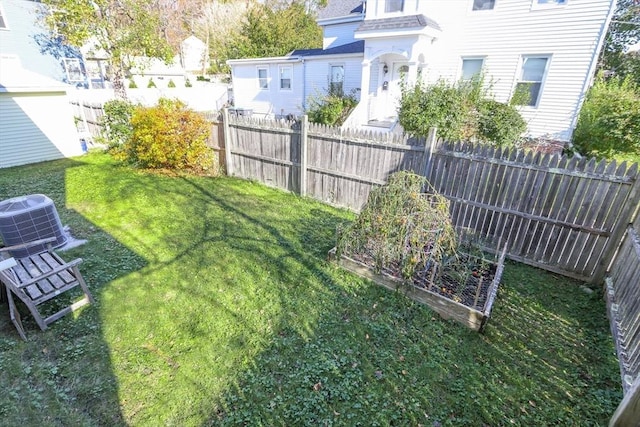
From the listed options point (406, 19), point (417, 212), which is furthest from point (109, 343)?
point (406, 19)

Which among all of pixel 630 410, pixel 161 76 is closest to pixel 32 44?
pixel 161 76

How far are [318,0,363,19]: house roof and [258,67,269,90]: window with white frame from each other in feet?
14.9

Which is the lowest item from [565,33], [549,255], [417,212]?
[549,255]

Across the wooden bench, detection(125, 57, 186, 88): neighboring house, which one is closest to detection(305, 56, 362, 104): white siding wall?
the wooden bench

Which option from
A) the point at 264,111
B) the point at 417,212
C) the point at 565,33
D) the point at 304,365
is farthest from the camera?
the point at 264,111

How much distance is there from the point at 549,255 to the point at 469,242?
137cm

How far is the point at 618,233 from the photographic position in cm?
429

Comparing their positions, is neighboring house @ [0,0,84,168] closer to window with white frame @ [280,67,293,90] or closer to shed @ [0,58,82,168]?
shed @ [0,58,82,168]

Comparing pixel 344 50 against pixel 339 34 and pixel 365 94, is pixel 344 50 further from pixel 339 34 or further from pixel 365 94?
pixel 365 94

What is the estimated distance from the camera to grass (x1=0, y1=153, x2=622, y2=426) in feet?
8.82

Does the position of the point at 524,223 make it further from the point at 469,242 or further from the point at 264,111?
the point at 264,111

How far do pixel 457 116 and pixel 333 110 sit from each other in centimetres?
628

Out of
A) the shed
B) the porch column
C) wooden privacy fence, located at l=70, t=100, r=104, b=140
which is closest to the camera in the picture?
the shed

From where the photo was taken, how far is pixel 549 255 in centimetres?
497
